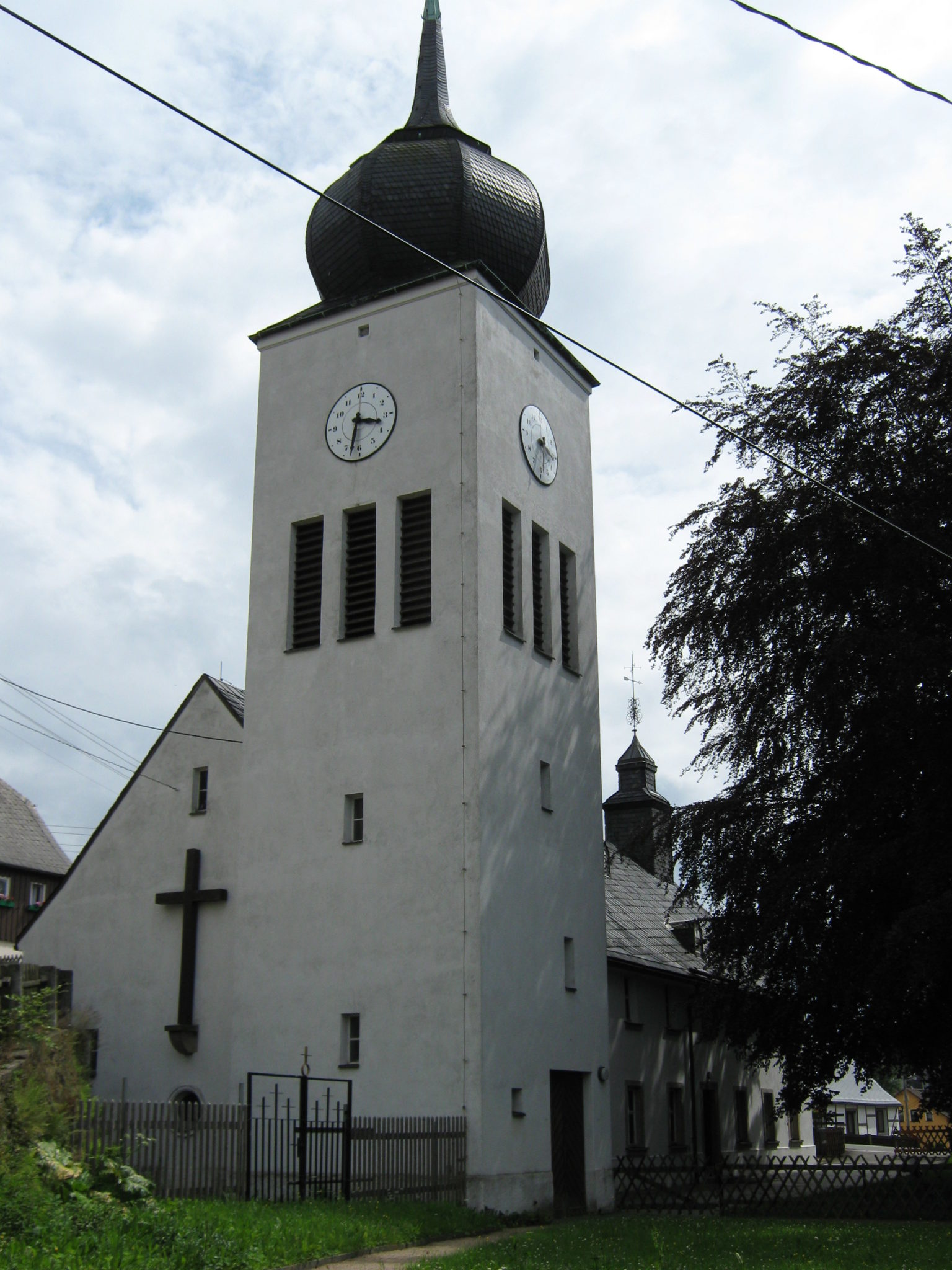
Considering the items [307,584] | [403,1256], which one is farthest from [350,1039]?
[307,584]

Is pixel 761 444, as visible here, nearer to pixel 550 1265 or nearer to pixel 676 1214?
pixel 676 1214

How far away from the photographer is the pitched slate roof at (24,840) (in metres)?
43.8

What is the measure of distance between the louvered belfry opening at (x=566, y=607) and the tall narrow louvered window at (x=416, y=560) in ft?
11.0

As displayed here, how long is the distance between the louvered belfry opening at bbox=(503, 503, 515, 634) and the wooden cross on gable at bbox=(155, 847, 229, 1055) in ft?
23.2

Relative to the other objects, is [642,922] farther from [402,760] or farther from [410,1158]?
[410,1158]

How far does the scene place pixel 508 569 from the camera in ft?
81.7

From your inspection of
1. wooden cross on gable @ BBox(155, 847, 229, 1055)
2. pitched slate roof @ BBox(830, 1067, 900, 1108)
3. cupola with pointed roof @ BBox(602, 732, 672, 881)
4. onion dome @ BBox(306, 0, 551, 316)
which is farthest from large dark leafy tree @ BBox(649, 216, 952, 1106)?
pitched slate roof @ BBox(830, 1067, 900, 1108)

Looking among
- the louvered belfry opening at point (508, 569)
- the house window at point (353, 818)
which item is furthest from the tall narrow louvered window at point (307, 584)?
the louvered belfry opening at point (508, 569)

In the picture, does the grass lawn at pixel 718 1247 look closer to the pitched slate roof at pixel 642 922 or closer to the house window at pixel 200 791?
the pitched slate roof at pixel 642 922

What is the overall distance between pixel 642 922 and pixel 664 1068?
3787 millimetres

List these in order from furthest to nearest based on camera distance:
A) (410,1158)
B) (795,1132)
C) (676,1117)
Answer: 1. (795,1132)
2. (676,1117)
3. (410,1158)

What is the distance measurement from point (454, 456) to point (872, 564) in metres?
7.57

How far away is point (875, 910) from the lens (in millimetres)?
22422

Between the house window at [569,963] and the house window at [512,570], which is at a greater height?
the house window at [512,570]
